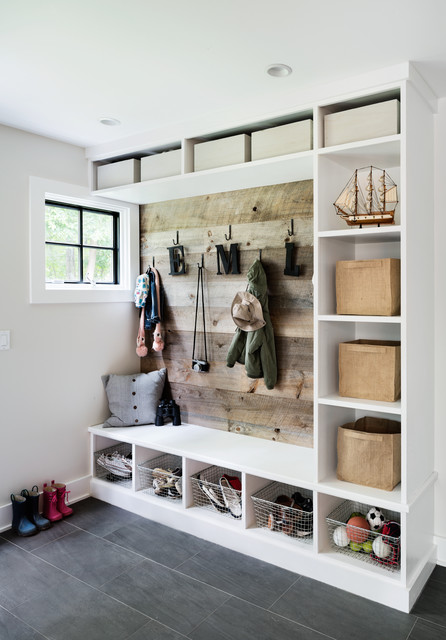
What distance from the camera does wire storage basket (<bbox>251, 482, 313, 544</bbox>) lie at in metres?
2.59

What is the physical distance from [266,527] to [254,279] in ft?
4.65

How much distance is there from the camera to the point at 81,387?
3.44 m

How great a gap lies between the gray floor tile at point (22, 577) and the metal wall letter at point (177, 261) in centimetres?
198

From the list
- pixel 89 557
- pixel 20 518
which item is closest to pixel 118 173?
pixel 20 518

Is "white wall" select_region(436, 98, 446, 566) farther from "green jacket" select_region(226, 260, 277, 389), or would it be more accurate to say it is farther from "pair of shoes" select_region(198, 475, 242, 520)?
"pair of shoes" select_region(198, 475, 242, 520)

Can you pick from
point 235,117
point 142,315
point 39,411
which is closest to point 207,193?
point 235,117

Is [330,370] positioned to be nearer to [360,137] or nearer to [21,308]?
[360,137]

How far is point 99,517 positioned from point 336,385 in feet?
5.74

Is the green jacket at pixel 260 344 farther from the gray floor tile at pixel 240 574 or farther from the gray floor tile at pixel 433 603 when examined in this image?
the gray floor tile at pixel 433 603

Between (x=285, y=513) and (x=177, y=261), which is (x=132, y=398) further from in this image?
(x=285, y=513)

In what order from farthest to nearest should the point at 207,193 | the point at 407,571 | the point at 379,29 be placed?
the point at 207,193
the point at 407,571
the point at 379,29

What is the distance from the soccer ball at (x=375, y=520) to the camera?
241 centimetres

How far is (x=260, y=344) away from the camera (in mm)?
2969

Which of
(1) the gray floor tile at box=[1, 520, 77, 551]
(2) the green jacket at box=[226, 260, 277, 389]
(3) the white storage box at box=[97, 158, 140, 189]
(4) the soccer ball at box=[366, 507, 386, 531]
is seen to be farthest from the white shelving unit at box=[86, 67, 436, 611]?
(1) the gray floor tile at box=[1, 520, 77, 551]
